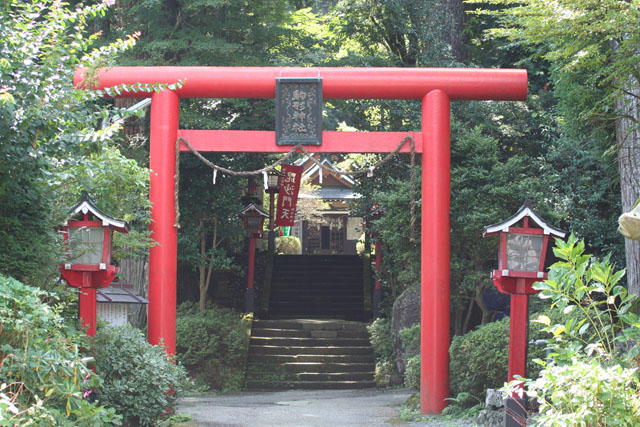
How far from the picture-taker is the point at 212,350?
16.1 m

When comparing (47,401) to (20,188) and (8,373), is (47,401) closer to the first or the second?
(8,373)

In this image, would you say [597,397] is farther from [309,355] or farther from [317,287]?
[317,287]

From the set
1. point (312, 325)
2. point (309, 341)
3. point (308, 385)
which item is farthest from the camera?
point (312, 325)

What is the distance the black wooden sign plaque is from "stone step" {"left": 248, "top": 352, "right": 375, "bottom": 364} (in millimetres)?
7056

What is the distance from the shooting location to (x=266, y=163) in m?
18.7

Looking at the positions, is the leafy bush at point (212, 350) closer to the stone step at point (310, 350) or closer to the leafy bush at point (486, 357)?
the stone step at point (310, 350)

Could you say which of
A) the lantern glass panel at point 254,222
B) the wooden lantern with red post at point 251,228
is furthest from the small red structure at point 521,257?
the lantern glass panel at point 254,222

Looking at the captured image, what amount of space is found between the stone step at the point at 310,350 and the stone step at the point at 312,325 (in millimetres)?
862

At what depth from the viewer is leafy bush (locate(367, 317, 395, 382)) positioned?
16.1m

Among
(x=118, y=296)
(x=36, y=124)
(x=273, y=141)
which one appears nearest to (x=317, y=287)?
(x=118, y=296)

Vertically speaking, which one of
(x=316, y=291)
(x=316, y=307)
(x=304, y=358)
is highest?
(x=316, y=291)

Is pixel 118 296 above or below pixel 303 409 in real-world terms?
above

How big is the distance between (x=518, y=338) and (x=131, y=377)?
4046 millimetres

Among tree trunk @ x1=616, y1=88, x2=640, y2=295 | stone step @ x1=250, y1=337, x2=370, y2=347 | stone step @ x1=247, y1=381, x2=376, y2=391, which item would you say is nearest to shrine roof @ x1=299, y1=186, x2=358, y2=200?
stone step @ x1=250, y1=337, x2=370, y2=347
